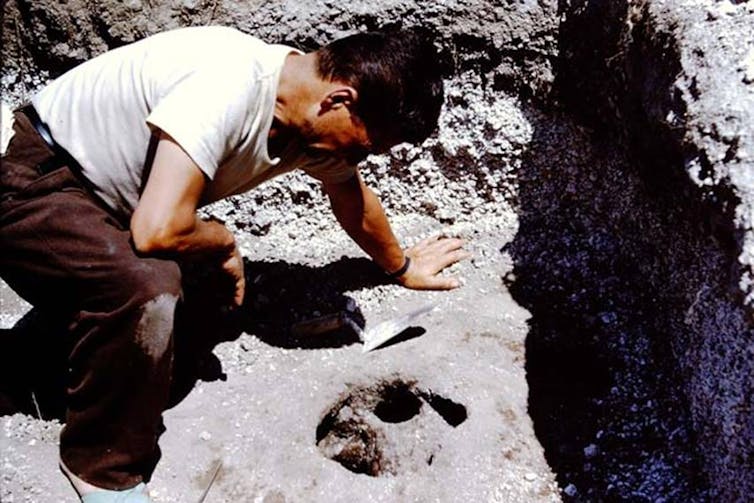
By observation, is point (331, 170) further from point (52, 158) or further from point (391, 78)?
point (52, 158)

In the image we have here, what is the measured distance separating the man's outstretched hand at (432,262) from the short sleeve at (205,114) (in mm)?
811

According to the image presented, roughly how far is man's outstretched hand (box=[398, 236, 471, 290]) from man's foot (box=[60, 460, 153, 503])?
0.94m

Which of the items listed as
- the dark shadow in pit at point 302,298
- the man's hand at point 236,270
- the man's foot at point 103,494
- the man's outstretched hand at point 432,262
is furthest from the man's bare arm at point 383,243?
the man's foot at point 103,494

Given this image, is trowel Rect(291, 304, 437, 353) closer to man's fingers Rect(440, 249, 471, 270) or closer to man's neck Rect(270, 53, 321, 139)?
man's fingers Rect(440, 249, 471, 270)

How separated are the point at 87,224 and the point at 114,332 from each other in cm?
25

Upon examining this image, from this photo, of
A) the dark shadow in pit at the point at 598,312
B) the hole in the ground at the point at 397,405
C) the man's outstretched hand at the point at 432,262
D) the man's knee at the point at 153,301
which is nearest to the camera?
the man's knee at the point at 153,301

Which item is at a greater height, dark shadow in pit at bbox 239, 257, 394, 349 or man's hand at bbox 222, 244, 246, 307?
man's hand at bbox 222, 244, 246, 307

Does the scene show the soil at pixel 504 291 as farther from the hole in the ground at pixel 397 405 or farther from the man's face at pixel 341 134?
the man's face at pixel 341 134

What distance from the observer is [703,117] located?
5.59ft

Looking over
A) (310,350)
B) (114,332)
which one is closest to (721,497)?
(310,350)

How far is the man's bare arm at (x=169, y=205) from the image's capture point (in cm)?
163

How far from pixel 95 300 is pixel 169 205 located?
304 mm

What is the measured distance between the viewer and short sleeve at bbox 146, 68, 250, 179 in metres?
1.63

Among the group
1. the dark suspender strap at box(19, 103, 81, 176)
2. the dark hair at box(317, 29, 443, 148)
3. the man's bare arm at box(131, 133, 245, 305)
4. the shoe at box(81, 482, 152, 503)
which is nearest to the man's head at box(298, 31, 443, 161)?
the dark hair at box(317, 29, 443, 148)
